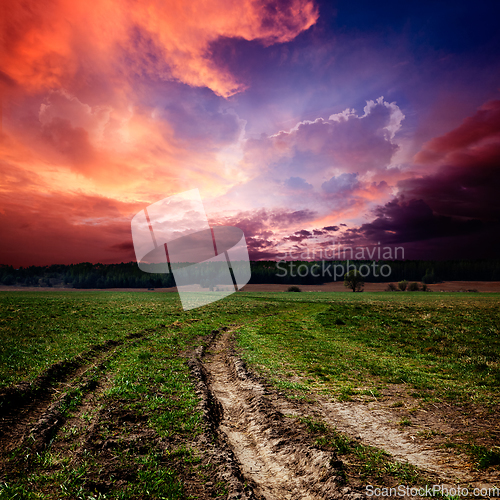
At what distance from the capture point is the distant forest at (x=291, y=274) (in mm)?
Result: 154375

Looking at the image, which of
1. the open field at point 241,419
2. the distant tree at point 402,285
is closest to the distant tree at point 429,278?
the distant tree at point 402,285

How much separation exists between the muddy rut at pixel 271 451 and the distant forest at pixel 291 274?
145 metres

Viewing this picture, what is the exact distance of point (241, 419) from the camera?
26.1ft

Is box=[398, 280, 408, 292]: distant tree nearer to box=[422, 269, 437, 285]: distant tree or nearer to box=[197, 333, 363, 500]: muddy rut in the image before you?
box=[422, 269, 437, 285]: distant tree

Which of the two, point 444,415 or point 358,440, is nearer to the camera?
point 358,440

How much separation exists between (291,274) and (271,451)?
158 m

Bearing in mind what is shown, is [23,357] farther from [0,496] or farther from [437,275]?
[437,275]

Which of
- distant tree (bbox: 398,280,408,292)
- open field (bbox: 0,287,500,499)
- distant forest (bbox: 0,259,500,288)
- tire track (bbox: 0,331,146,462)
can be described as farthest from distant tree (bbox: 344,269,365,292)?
tire track (bbox: 0,331,146,462)

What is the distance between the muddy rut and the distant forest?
5690 inches

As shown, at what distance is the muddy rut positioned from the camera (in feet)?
16.5

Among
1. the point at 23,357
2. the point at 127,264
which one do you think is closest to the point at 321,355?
the point at 23,357

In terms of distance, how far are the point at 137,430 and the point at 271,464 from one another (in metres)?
3.79

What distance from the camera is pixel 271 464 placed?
5.90m

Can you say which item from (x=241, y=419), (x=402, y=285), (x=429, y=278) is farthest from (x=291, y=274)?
(x=241, y=419)
